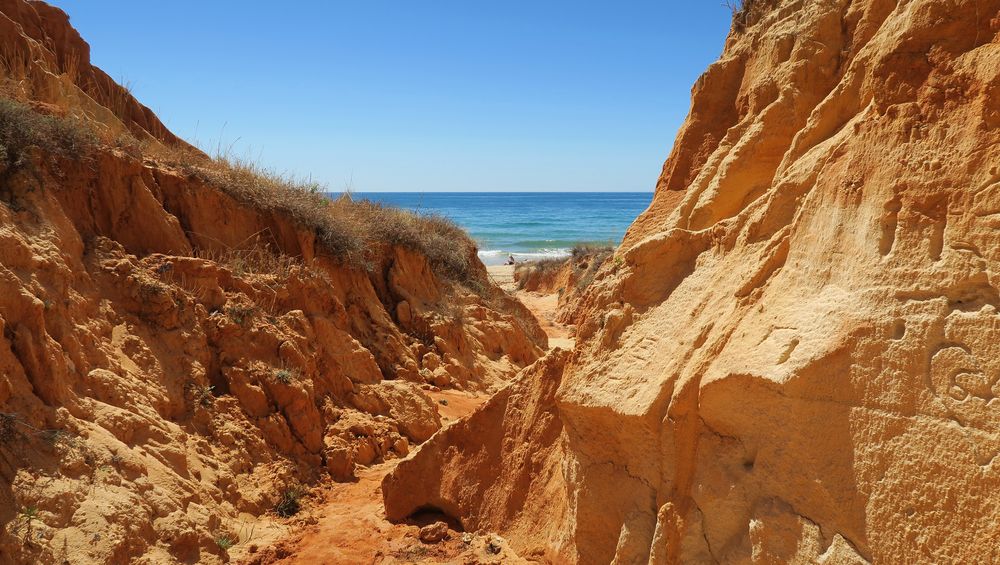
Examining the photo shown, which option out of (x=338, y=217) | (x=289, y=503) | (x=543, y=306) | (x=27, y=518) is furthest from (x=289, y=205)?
(x=543, y=306)

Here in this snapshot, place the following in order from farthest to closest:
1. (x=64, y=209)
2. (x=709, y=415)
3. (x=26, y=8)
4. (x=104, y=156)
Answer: (x=26, y=8) → (x=104, y=156) → (x=64, y=209) → (x=709, y=415)

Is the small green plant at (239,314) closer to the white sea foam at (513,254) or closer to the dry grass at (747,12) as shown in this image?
the dry grass at (747,12)

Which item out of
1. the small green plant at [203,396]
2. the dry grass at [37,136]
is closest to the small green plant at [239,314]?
the small green plant at [203,396]

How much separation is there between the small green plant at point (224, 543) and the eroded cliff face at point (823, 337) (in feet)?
7.80

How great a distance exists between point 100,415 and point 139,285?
1560 mm

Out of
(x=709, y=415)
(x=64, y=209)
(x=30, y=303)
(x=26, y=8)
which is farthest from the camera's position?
(x=26, y=8)

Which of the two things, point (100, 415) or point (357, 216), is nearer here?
point (100, 415)

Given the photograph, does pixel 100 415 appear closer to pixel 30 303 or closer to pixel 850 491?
pixel 30 303

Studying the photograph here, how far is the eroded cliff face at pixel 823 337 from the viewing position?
85.9 inches

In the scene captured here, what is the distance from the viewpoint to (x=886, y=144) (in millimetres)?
2508

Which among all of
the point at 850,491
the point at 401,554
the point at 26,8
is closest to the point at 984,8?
the point at 850,491

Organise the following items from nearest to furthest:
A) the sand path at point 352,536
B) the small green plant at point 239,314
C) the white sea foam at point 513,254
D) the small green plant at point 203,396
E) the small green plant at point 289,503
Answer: the sand path at point 352,536
the small green plant at point 289,503
the small green plant at point 203,396
the small green plant at point 239,314
the white sea foam at point 513,254

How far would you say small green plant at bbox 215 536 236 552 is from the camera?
15.4 feet

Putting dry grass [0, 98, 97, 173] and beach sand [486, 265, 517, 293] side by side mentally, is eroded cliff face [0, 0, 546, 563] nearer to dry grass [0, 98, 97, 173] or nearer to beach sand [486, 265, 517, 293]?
dry grass [0, 98, 97, 173]
